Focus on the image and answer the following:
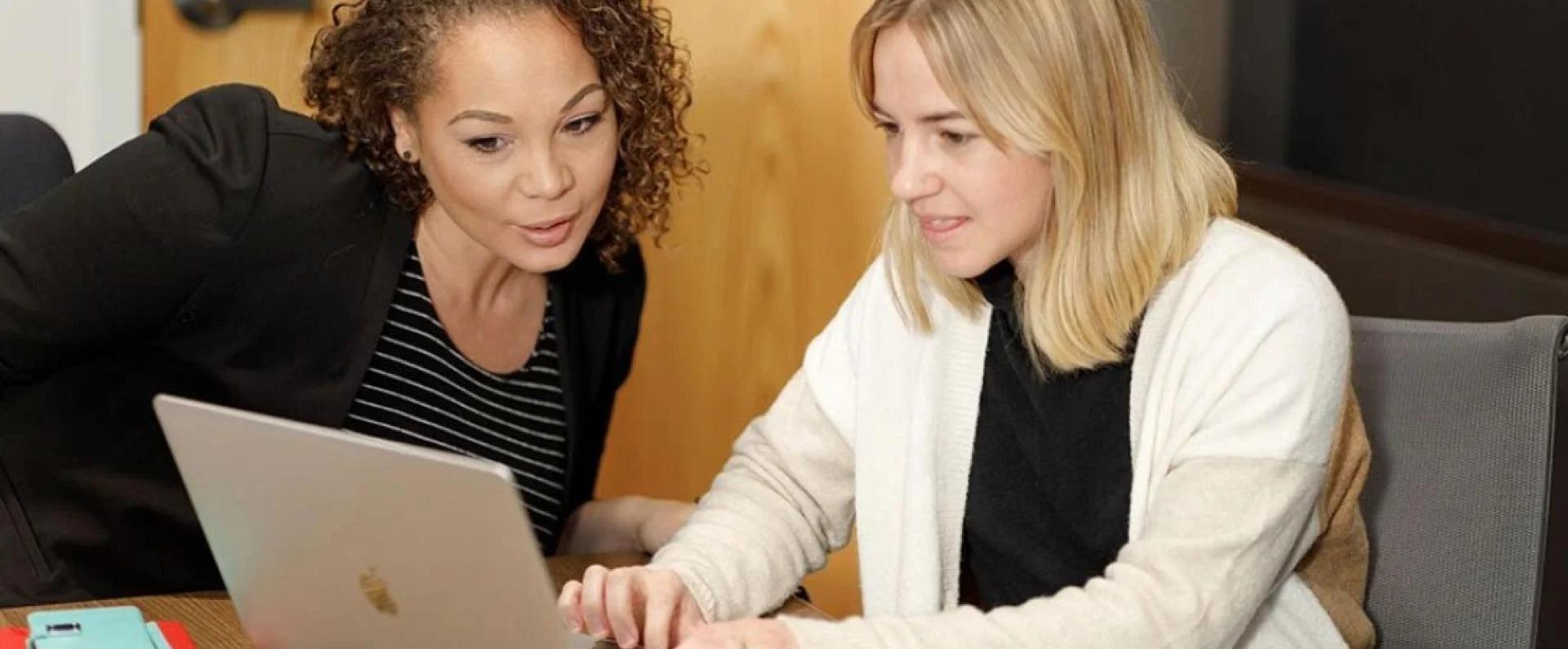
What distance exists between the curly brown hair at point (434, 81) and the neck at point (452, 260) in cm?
2

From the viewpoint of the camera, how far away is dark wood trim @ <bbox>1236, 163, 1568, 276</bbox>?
2078 mm

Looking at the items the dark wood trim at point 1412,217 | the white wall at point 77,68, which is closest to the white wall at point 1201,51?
the dark wood trim at point 1412,217

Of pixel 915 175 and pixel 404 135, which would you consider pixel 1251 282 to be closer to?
pixel 915 175

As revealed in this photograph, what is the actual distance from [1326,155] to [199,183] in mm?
1243

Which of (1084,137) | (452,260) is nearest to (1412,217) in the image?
(1084,137)

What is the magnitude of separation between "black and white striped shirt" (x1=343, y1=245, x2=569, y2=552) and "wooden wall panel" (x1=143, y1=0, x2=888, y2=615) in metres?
0.64

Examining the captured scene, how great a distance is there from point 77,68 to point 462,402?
153cm

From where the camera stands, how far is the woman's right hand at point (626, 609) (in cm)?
137

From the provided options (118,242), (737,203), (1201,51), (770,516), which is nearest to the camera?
(770,516)

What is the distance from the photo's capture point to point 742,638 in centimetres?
124

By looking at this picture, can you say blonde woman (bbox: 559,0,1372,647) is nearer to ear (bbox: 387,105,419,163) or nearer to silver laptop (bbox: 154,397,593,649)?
silver laptop (bbox: 154,397,593,649)

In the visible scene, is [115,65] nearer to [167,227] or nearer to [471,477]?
[167,227]

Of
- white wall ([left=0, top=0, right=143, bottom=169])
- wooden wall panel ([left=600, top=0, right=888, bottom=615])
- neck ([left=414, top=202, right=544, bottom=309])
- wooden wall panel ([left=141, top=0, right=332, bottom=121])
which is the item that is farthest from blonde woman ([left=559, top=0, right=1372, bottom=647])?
white wall ([left=0, top=0, right=143, bottom=169])

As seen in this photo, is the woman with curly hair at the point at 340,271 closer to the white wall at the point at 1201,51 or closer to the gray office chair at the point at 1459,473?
the gray office chair at the point at 1459,473
